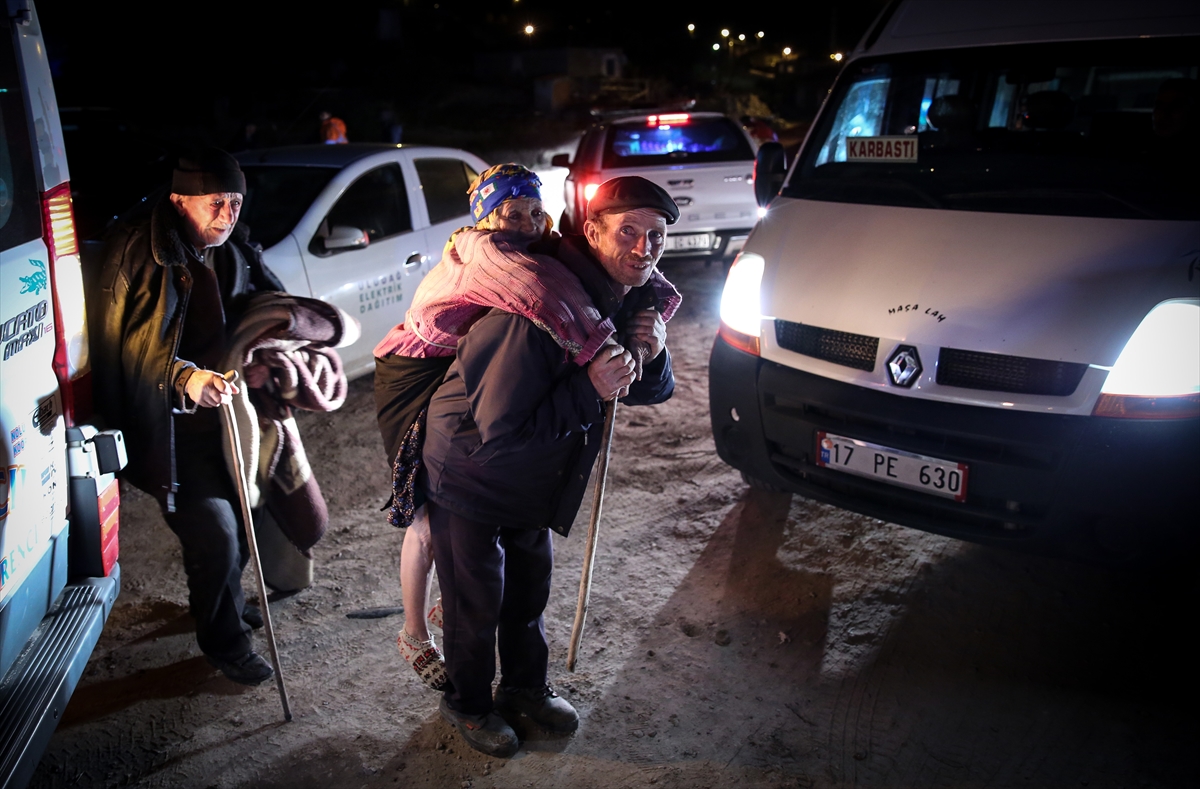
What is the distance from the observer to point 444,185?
6.26 metres

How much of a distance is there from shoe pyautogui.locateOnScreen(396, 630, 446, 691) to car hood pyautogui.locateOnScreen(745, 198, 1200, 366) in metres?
1.87

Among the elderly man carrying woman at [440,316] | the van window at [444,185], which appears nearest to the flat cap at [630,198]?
the elderly man carrying woman at [440,316]

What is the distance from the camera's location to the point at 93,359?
2711 millimetres

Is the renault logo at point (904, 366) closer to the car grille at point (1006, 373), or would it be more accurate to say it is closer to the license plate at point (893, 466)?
the car grille at point (1006, 373)

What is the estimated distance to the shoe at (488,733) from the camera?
8.88ft

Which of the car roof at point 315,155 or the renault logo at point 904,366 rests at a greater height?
the car roof at point 315,155

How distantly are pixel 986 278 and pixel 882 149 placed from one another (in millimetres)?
1103

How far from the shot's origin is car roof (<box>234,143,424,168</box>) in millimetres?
5629

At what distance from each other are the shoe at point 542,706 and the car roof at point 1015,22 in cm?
334

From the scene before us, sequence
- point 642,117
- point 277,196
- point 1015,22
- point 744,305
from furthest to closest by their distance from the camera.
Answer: point 642,117 < point 277,196 < point 1015,22 < point 744,305

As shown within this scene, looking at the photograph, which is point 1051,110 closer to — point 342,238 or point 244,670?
point 342,238

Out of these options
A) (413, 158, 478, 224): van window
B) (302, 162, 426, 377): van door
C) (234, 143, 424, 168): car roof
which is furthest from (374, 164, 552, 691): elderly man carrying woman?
(413, 158, 478, 224): van window

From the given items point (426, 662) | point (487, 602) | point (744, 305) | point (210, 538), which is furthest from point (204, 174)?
point (744, 305)

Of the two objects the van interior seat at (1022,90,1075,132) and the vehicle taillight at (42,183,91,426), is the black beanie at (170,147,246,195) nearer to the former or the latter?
the vehicle taillight at (42,183,91,426)
